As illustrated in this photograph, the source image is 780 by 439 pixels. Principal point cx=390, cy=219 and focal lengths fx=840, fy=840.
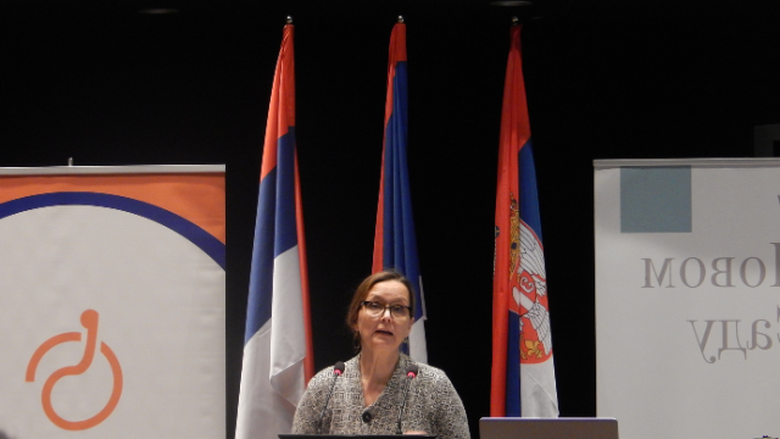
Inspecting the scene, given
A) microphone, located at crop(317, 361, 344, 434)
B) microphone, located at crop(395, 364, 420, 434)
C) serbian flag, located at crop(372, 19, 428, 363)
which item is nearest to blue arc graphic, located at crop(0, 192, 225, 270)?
serbian flag, located at crop(372, 19, 428, 363)

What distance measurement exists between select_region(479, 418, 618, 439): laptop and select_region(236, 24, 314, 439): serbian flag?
1.28 metres

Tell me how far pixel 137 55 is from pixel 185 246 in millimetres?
1016

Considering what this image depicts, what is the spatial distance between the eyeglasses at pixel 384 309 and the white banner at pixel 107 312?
1096 millimetres

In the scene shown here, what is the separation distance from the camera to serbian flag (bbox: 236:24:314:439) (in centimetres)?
319

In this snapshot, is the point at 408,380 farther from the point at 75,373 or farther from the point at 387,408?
the point at 75,373

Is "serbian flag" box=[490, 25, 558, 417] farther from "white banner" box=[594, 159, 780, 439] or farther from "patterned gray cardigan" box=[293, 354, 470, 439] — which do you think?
"patterned gray cardigan" box=[293, 354, 470, 439]

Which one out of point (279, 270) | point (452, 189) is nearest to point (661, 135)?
point (452, 189)

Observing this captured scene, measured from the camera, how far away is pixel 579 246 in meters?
3.77

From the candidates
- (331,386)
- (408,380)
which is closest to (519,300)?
(408,380)

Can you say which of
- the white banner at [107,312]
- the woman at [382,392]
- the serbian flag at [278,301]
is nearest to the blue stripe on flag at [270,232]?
the serbian flag at [278,301]

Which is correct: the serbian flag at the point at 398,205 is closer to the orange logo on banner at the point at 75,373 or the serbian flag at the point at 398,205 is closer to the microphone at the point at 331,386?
the microphone at the point at 331,386

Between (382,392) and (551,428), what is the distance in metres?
0.56

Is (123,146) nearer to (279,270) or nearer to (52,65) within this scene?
(52,65)

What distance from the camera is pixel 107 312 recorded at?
3367mm
